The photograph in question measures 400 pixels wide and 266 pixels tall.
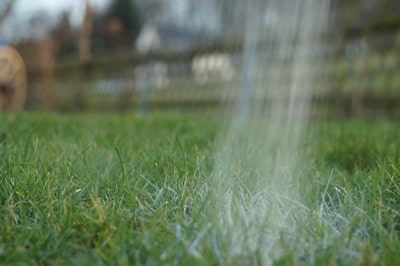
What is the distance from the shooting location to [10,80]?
5406 millimetres

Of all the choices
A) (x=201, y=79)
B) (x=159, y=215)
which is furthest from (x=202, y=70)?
(x=159, y=215)

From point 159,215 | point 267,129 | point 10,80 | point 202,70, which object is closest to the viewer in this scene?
point 159,215

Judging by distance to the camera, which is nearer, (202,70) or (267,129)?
(267,129)

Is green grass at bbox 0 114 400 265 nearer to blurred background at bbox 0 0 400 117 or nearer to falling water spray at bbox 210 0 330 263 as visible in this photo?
falling water spray at bbox 210 0 330 263

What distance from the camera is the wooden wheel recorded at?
17.2 ft

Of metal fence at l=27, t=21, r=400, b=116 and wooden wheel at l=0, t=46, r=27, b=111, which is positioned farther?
wooden wheel at l=0, t=46, r=27, b=111

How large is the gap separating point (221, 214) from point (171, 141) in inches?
25.7

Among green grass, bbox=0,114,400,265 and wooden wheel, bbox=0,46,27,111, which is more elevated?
green grass, bbox=0,114,400,265

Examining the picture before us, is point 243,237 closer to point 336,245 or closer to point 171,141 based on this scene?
point 336,245

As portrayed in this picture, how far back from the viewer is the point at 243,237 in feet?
2.18

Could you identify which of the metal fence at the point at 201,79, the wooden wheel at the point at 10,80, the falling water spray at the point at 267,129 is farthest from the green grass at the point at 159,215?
the wooden wheel at the point at 10,80

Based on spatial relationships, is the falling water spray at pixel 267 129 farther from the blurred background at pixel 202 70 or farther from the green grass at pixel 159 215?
the blurred background at pixel 202 70

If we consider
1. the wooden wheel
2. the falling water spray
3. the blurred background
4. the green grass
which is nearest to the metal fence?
the blurred background

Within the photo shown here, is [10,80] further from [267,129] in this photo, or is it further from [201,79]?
[267,129]
